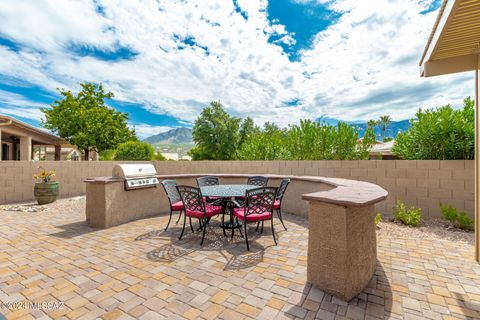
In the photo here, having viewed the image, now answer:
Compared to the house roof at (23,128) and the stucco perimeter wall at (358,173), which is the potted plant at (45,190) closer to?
the stucco perimeter wall at (358,173)

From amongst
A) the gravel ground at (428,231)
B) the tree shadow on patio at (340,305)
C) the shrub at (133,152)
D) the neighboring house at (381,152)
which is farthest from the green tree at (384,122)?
the tree shadow on patio at (340,305)

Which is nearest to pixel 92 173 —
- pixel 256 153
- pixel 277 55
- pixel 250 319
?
pixel 256 153

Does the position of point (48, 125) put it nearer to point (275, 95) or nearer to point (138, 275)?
point (275, 95)

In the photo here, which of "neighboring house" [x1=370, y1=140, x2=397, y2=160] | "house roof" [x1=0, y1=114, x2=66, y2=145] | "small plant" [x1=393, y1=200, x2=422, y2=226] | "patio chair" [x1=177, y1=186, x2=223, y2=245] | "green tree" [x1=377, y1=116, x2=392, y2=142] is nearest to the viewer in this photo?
"patio chair" [x1=177, y1=186, x2=223, y2=245]

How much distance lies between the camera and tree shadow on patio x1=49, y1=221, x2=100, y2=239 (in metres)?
3.92

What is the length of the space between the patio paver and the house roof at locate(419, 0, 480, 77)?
8.84 ft

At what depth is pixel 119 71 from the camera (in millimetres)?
10602

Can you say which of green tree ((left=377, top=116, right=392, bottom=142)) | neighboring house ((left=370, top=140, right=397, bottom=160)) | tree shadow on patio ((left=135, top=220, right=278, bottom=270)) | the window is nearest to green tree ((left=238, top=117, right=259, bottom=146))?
neighboring house ((left=370, top=140, right=397, bottom=160))

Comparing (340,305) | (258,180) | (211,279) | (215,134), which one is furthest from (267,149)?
(215,134)

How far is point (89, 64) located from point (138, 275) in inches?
486

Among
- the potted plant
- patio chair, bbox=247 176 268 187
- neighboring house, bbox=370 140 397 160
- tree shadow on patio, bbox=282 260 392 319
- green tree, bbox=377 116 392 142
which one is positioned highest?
green tree, bbox=377 116 392 142

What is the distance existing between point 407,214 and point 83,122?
22.6m

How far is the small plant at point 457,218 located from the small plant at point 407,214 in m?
0.43

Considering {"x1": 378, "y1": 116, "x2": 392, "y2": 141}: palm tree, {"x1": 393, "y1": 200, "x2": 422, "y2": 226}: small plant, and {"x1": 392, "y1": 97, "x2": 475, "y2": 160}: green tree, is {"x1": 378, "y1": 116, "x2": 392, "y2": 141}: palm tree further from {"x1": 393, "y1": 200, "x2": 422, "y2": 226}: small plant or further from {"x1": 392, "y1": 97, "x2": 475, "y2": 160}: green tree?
{"x1": 393, "y1": 200, "x2": 422, "y2": 226}: small plant
